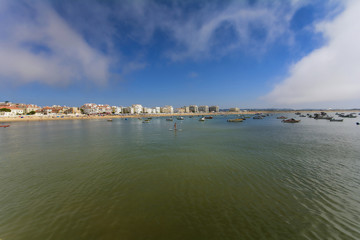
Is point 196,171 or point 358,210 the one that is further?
point 196,171

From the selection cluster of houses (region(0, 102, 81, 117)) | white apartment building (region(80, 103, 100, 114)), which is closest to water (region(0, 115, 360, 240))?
cluster of houses (region(0, 102, 81, 117))

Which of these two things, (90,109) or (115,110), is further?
(115,110)

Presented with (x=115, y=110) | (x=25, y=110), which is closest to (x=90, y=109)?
(x=115, y=110)

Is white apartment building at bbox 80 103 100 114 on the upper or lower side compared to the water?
upper

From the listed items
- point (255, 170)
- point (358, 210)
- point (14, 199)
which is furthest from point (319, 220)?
point (14, 199)

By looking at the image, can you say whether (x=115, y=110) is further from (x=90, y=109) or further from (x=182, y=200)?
(x=182, y=200)

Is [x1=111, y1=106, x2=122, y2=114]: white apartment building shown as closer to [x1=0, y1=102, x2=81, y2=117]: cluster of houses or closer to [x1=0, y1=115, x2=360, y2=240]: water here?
[x1=0, y1=102, x2=81, y2=117]: cluster of houses

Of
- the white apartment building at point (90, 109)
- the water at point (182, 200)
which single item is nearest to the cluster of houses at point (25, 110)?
the white apartment building at point (90, 109)

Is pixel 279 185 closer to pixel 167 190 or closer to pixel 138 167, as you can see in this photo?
pixel 167 190

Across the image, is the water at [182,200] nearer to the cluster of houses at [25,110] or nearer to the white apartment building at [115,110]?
the cluster of houses at [25,110]

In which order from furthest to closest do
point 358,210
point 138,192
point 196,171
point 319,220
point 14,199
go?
point 196,171 < point 138,192 < point 14,199 < point 358,210 < point 319,220

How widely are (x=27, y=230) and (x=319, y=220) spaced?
33.5ft

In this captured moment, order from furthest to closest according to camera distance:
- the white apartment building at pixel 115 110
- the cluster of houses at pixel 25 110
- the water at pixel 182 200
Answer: the white apartment building at pixel 115 110
the cluster of houses at pixel 25 110
the water at pixel 182 200

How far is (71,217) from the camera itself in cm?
527
